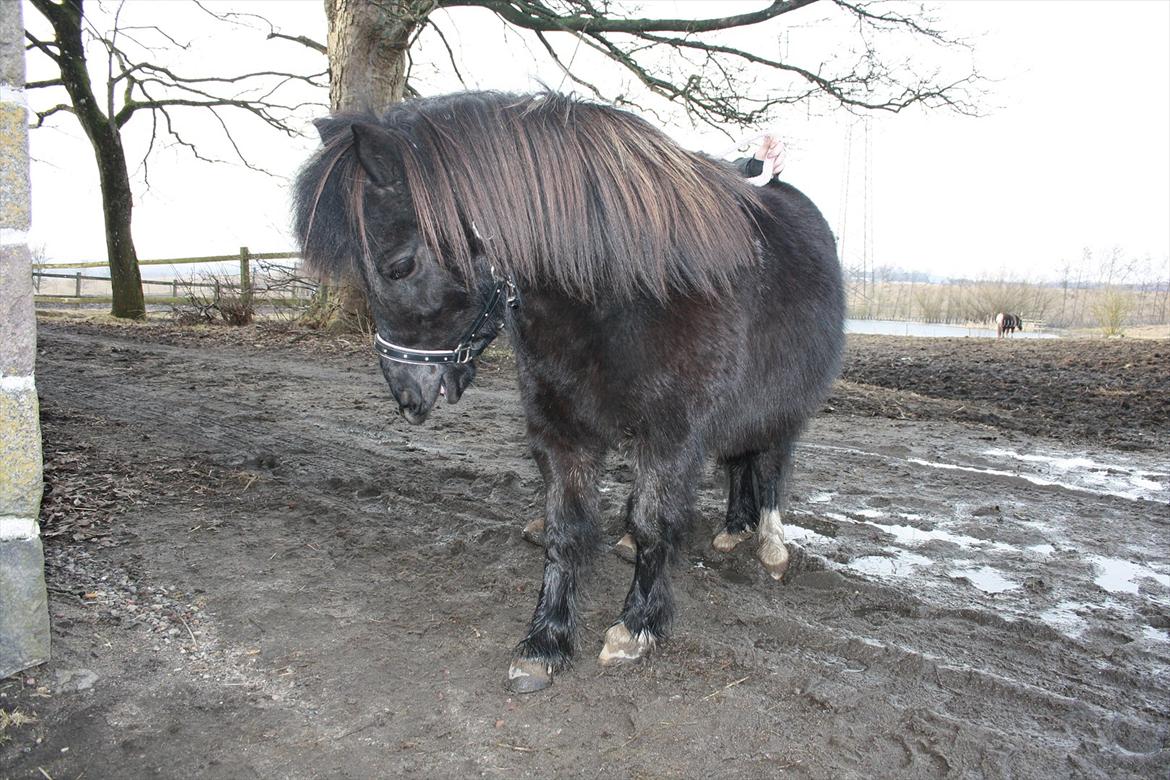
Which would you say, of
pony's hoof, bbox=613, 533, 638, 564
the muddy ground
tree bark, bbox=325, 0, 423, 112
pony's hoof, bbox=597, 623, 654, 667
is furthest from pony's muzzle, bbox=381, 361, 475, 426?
tree bark, bbox=325, 0, 423, 112

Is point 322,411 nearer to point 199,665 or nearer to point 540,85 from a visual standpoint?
point 199,665

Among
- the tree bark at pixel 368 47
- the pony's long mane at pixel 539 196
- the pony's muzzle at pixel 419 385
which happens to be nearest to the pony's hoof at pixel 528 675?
the pony's muzzle at pixel 419 385

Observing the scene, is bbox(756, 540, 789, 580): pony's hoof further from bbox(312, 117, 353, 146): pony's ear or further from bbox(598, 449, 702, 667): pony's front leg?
bbox(312, 117, 353, 146): pony's ear

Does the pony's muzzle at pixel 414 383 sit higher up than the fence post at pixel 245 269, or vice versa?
the fence post at pixel 245 269

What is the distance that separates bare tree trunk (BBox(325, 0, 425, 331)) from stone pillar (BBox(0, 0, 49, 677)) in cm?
792

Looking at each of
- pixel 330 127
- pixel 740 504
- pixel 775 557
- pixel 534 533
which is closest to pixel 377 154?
pixel 330 127

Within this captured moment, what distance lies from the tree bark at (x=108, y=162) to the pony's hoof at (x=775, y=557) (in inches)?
631

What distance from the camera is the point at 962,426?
23.0 feet

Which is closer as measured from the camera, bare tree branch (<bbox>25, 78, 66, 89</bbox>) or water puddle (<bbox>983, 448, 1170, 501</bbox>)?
water puddle (<bbox>983, 448, 1170, 501</bbox>)

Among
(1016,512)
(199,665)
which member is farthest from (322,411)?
(1016,512)

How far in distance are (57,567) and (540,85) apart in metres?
2.85

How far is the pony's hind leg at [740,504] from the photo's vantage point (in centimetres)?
412

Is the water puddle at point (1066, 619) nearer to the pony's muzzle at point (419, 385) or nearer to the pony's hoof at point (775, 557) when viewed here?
the pony's hoof at point (775, 557)

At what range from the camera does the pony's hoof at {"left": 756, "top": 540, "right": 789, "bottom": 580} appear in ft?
12.1
